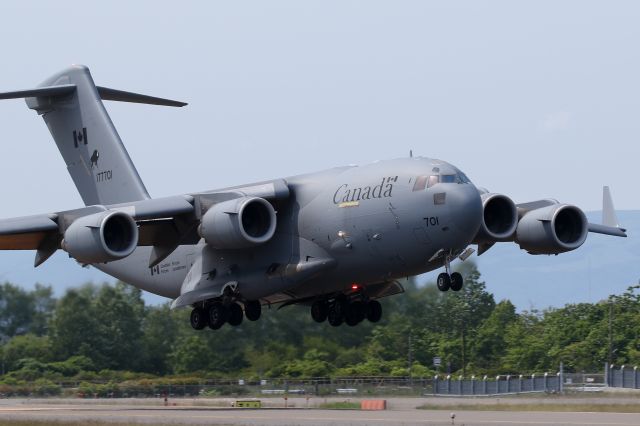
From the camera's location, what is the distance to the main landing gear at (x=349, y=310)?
32375mm

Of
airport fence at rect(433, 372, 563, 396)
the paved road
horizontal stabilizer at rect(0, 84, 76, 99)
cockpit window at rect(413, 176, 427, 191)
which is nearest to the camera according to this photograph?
the paved road

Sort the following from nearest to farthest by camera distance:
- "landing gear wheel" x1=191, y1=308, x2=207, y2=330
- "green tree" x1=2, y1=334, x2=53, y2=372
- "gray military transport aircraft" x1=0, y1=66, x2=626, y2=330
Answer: "gray military transport aircraft" x1=0, y1=66, x2=626, y2=330 < "landing gear wheel" x1=191, y1=308, x2=207, y2=330 < "green tree" x1=2, y1=334, x2=53, y2=372

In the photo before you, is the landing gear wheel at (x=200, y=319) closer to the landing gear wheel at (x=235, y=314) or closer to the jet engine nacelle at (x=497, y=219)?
the landing gear wheel at (x=235, y=314)

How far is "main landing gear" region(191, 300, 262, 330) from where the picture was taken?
3125 centimetres

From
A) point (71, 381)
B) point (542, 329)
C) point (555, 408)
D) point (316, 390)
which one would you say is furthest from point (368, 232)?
point (542, 329)

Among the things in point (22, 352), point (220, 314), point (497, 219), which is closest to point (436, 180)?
point (497, 219)

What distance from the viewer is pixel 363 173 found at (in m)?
30.2

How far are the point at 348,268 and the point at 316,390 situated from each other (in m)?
13.2

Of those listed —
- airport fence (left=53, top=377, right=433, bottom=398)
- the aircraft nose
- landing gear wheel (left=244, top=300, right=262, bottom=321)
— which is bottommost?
airport fence (left=53, top=377, right=433, bottom=398)

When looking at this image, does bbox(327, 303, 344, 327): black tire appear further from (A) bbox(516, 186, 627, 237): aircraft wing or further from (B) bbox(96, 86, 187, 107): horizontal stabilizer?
(B) bbox(96, 86, 187, 107): horizontal stabilizer

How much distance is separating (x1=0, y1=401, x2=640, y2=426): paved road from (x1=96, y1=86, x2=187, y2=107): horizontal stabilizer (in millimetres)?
8405

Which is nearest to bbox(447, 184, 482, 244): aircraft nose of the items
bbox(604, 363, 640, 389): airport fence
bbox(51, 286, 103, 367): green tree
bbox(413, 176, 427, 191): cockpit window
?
bbox(413, 176, 427, 191): cockpit window

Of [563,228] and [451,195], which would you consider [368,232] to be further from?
[563,228]

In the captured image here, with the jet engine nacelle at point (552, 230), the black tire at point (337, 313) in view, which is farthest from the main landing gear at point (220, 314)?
the jet engine nacelle at point (552, 230)
